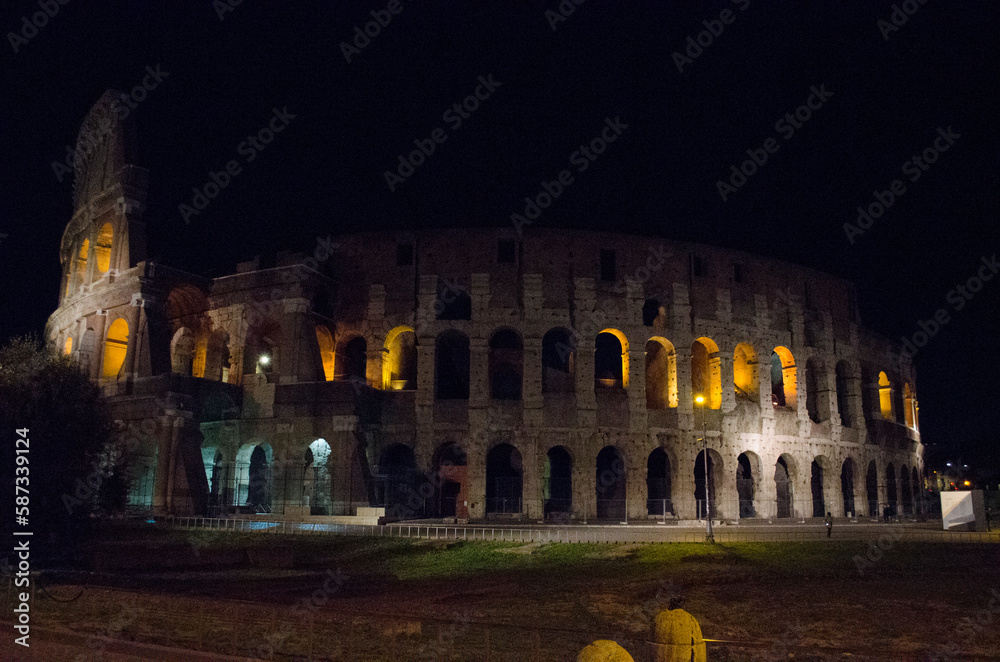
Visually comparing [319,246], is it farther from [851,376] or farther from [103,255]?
→ [851,376]

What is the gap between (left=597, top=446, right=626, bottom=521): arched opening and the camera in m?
32.4

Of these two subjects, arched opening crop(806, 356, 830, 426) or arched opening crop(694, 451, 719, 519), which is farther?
arched opening crop(806, 356, 830, 426)

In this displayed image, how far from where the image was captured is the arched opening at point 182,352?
38.2 m

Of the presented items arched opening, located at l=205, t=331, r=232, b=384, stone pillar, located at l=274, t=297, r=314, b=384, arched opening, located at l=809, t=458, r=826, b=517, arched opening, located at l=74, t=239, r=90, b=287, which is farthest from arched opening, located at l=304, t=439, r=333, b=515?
arched opening, located at l=809, t=458, r=826, b=517

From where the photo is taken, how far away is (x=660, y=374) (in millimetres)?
35844

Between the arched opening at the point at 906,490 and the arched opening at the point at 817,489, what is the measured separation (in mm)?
5576

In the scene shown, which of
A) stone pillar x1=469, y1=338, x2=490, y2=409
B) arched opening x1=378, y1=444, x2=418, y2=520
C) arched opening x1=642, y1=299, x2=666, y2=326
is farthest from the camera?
arched opening x1=642, y1=299, x2=666, y2=326

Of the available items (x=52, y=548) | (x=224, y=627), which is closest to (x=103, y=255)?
(x=52, y=548)

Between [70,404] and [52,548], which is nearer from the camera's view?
[52,548]

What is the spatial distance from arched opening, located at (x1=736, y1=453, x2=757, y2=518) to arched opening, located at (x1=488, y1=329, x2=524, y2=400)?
35.9 feet

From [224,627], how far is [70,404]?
15204 mm

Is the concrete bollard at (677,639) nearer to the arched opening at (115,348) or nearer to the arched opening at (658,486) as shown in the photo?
the arched opening at (658,486)

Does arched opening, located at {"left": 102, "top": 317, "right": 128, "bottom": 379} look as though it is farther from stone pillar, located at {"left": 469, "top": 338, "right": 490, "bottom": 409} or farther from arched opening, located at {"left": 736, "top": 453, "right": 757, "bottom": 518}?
arched opening, located at {"left": 736, "top": 453, "right": 757, "bottom": 518}

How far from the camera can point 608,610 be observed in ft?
47.4
